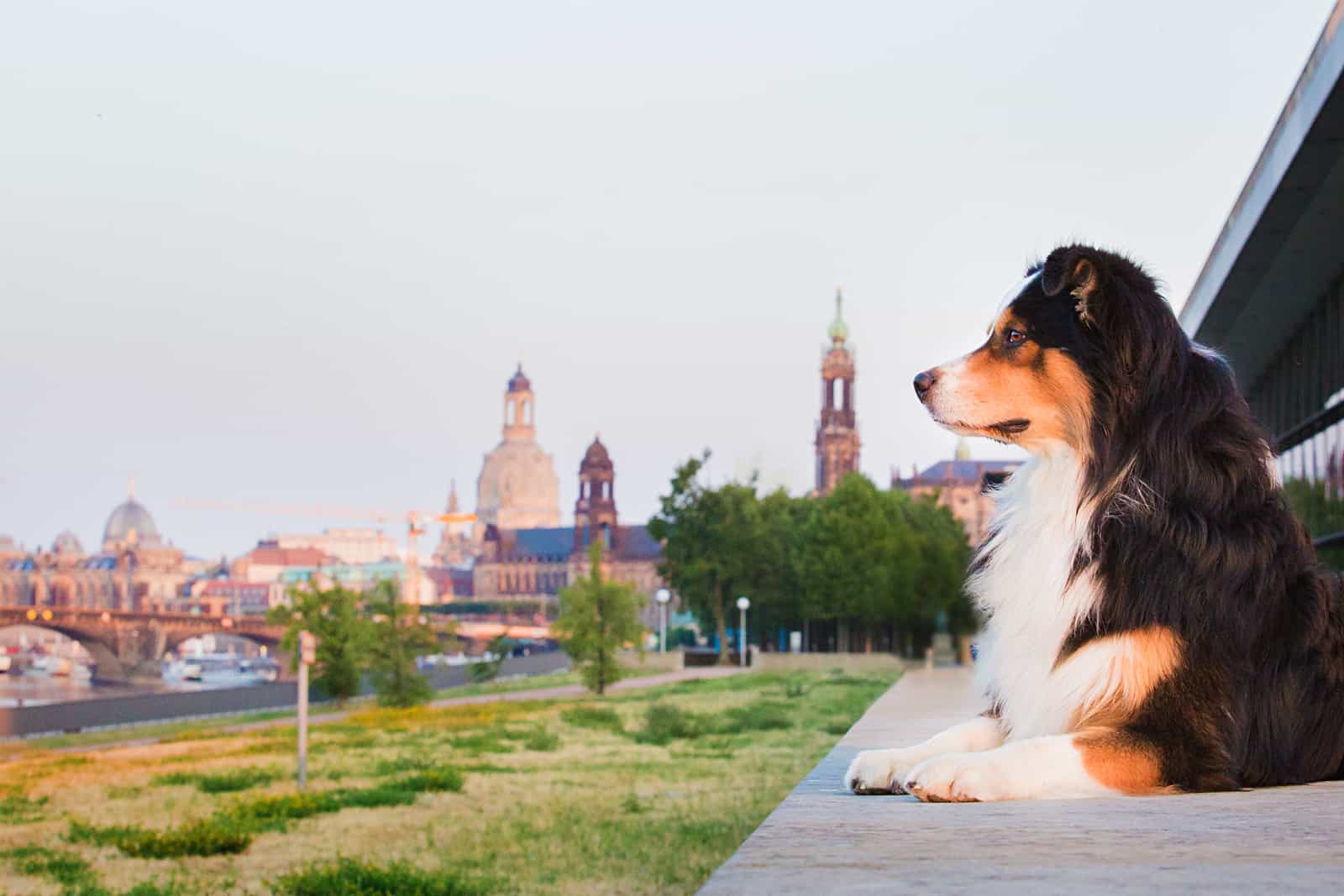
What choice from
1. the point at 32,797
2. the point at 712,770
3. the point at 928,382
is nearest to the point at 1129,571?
the point at 928,382

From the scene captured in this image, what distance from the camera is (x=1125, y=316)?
3.77 m

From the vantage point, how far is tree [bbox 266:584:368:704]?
38844 millimetres

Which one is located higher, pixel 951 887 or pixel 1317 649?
pixel 1317 649

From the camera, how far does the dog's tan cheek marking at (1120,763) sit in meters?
3.56

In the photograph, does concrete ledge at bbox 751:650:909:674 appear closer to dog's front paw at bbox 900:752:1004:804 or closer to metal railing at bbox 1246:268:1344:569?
metal railing at bbox 1246:268:1344:569

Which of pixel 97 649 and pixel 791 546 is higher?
pixel 791 546

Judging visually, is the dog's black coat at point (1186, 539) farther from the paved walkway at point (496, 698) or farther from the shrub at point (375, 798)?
the paved walkway at point (496, 698)

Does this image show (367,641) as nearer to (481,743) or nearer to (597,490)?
(481,743)

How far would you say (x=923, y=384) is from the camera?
12.8 ft

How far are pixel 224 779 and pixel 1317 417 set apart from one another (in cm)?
1337

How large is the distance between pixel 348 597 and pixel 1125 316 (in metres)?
37.5

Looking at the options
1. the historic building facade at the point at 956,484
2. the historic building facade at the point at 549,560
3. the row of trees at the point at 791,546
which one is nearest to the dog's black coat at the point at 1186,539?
the row of trees at the point at 791,546

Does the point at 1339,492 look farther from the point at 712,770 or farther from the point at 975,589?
the point at 975,589

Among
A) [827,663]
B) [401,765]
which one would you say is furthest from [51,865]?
[827,663]
